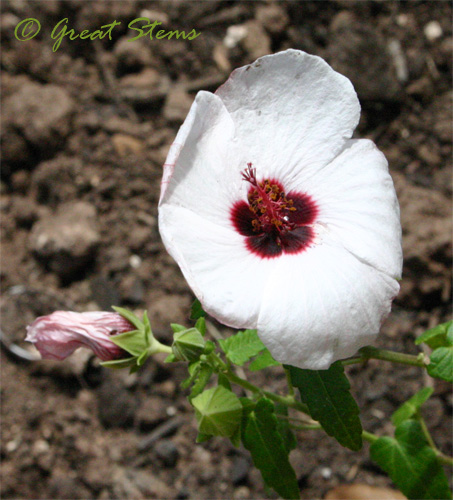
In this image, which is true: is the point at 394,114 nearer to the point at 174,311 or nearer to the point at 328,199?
the point at 174,311

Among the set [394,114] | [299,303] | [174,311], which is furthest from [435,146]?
[299,303]

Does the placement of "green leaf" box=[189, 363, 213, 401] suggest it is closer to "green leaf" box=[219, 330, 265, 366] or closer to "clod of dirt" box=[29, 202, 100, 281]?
"green leaf" box=[219, 330, 265, 366]

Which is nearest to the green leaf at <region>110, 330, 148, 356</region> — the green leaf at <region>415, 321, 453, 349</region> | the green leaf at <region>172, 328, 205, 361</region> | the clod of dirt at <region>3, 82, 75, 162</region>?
the green leaf at <region>172, 328, 205, 361</region>

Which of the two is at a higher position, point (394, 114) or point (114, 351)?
point (114, 351)

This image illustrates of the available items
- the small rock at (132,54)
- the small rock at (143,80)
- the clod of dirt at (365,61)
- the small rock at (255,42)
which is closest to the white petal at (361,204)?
the clod of dirt at (365,61)

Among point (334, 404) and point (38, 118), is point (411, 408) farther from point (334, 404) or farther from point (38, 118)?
point (38, 118)

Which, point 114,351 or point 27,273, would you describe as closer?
point 114,351
